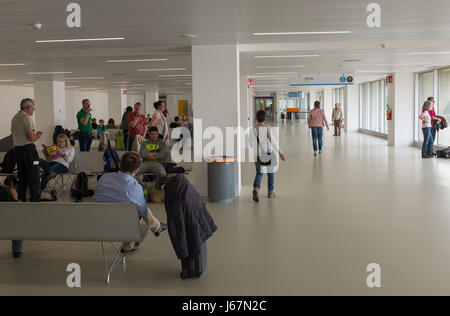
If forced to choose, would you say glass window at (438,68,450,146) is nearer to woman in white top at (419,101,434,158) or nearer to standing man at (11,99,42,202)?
woman in white top at (419,101,434,158)

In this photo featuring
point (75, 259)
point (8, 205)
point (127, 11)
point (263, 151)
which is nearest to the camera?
point (8, 205)

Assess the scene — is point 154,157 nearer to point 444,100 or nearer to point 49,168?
point 49,168

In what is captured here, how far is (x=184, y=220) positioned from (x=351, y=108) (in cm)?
2661

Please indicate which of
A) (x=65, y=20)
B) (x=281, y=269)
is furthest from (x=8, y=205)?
(x=65, y=20)

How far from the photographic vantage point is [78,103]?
35562 mm

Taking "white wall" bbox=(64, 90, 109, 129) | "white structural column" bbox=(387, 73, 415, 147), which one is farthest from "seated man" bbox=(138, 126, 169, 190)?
"white wall" bbox=(64, 90, 109, 129)

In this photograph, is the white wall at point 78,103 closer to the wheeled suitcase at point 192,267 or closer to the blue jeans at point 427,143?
the blue jeans at point 427,143

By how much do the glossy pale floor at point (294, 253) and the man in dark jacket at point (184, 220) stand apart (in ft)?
1.15

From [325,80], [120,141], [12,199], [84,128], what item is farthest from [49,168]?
[325,80]

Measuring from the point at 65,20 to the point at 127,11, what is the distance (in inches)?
43.7

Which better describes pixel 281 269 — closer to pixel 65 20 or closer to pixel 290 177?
pixel 65 20

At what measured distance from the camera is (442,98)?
57.2ft

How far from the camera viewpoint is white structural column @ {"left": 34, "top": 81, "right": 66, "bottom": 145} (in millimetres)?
20297

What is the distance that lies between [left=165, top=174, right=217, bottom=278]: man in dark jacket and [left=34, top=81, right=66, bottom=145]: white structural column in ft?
56.6
